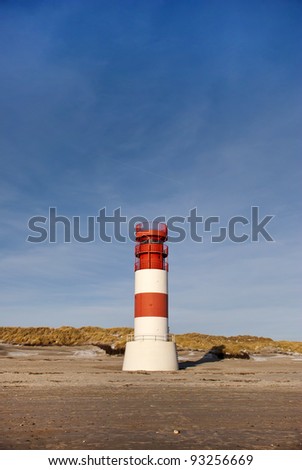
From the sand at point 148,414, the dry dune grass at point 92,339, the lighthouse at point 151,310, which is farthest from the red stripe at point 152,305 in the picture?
the dry dune grass at point 92,339

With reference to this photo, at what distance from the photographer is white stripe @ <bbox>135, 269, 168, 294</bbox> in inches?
1079

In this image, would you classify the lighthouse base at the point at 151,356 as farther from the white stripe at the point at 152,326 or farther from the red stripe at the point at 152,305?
the red stripe at the point at 152,305

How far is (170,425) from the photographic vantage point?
11.0 m

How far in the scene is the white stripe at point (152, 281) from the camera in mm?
27406

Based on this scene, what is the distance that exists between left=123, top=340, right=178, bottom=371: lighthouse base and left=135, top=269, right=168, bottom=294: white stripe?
300cm

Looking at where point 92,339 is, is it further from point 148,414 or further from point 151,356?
point 148,414

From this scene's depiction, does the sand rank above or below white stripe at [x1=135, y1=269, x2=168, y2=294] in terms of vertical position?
below

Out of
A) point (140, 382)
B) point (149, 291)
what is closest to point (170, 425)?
point (140, 382)

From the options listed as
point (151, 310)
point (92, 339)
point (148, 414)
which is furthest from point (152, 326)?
point (92, 339)

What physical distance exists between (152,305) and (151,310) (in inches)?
11.6

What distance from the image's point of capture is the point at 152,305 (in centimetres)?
2723

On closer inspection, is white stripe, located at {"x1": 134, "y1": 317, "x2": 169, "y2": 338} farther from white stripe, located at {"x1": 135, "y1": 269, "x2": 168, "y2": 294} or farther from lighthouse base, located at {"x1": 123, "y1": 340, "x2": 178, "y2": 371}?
white stripe, located at {"x1": 135, "y1": 269, "x2": 168, "y2": 294}

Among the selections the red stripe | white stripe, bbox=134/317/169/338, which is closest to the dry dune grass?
white stripe, bbox=134/317/169/338

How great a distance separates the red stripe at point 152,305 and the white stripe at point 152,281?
291 millimetres
